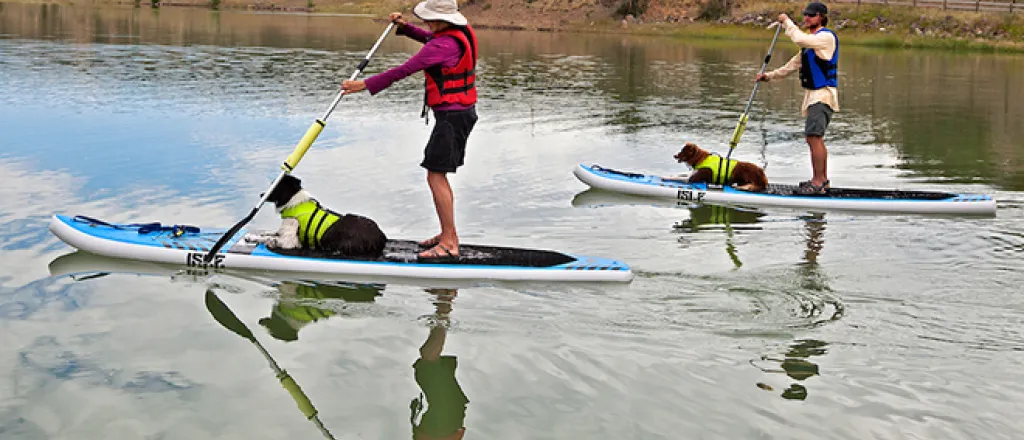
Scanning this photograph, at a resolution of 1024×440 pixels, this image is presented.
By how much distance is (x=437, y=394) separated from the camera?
6500 mm

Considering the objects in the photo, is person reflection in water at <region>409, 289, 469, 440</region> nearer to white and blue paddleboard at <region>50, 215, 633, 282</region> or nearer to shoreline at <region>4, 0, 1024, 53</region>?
white and blue paddleboard at <region>50, 215, 633, 282</region>

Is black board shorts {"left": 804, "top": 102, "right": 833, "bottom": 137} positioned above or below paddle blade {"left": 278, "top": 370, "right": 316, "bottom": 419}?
above

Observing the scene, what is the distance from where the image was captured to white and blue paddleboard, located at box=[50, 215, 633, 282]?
8.60 meters

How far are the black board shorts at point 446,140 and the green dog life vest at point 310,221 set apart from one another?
3.22ft

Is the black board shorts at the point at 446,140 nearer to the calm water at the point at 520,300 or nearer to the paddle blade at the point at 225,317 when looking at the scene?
the calm water at the point at 520,300

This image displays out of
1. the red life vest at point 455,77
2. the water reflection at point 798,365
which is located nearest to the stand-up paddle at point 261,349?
the red life vest at point 455,77

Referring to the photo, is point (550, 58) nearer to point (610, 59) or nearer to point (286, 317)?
point (610, 59)

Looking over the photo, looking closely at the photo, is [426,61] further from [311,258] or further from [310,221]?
[311,258]

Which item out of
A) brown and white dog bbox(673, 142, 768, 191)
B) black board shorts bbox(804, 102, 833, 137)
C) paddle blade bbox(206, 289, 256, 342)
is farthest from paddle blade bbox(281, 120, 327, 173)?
black board shorts bbox(804, 102, 833, 137)

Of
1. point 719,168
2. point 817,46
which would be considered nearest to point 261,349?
point 719,168

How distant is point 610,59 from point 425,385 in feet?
104

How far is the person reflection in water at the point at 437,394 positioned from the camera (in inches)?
235

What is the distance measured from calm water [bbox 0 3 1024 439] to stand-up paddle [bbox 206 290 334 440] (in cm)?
7

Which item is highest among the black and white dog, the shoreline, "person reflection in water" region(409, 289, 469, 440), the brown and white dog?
the shoreline
